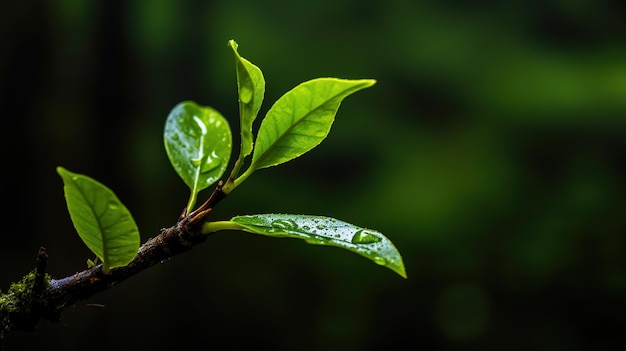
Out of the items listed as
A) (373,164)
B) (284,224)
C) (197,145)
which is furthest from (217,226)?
(373,164)

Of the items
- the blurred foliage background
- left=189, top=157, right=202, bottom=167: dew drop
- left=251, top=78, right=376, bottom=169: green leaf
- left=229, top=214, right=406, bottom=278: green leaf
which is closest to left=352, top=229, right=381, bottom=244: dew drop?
left=229, top=214, right=406, bottom=278: green leaf

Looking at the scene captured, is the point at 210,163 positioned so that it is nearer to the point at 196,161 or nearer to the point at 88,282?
the point at 196,161

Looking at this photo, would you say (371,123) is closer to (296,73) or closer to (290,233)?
(296,73)

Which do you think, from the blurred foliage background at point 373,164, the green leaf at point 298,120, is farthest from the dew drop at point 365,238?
the blurred foliage background at point 373,164

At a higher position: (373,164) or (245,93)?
(245,93)

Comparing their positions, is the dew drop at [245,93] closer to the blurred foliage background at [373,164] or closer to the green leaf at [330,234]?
the green leaf at [330,234]
